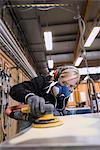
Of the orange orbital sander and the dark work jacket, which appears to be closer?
A: the orange orbital sander

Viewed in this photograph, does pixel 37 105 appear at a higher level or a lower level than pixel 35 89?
lower

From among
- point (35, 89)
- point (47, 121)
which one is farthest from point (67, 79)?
point (35, 89)

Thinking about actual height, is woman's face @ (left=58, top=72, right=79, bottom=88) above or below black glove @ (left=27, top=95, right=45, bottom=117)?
above

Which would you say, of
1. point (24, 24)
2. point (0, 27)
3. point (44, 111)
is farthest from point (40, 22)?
point (44, 111)

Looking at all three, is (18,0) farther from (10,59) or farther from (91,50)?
(91,50)

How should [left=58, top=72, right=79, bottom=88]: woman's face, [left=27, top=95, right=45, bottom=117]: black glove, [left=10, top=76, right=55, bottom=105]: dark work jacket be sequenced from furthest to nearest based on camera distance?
[left=10, top=76, right=55, bottom=105]: dark work jacket < [left=58, top=72, right=79, bottom=88]: woman's face < [left=27, top=95, right=45, bottom=117]: black glove

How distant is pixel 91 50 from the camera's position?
6438 millimetres

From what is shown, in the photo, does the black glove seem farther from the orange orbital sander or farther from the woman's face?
the woman's face

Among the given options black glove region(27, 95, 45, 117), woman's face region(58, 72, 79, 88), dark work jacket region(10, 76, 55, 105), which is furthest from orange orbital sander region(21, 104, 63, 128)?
dark work jacket region(10, 76, 55, 105)

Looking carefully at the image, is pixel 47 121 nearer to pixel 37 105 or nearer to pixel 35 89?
pixel 37 105

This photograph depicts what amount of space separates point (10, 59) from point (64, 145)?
273cm

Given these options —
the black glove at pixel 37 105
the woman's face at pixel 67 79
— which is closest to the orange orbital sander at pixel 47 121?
the black glove at pixel 37 105

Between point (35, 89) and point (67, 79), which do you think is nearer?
point (67, 79)

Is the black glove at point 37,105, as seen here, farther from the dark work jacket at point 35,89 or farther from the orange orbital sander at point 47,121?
the dark work jacket at point 35,89
